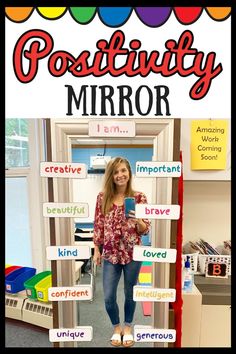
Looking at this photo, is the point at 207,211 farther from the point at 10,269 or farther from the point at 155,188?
the point at 10,269

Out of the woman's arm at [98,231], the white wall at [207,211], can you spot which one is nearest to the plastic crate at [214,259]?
the white wall at [207,211]

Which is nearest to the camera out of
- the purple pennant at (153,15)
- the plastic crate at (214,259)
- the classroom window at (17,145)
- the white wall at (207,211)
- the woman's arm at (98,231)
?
the purple pennant at (153,15)

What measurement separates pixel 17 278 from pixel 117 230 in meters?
1.06

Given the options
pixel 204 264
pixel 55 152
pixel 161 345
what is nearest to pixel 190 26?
pixel 55 152

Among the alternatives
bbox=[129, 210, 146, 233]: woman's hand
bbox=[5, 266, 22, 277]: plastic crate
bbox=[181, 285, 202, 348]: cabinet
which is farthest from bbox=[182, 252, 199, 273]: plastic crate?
bbox=[5, 266, 22, 277]: plastic crate

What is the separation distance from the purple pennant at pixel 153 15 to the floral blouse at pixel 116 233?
649 mm

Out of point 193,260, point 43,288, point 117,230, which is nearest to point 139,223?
point 117,230

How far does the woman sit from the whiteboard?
0.07 ft

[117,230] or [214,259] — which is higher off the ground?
[117,230]

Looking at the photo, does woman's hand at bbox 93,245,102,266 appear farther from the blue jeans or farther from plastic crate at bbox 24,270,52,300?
plastic crate at bbox 24,270,52,300

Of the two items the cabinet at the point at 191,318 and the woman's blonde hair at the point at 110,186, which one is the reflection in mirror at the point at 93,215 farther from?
the cabinet at the point at 191,318

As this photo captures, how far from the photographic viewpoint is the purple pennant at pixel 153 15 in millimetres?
839

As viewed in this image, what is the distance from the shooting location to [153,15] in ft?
2.78

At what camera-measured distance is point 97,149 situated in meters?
0.92
